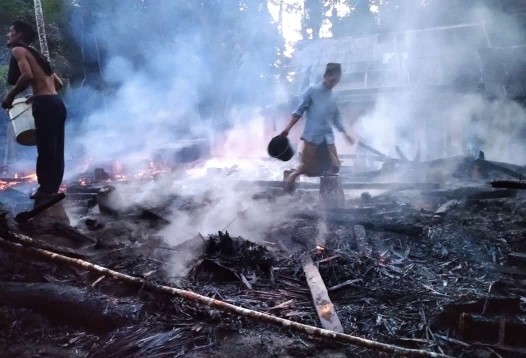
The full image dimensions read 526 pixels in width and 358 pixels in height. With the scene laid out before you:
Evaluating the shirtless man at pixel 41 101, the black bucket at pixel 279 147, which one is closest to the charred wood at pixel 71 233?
the shirtless man at pixel 41 101

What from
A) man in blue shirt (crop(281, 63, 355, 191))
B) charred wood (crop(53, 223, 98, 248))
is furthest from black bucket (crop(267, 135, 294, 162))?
charred wood (crop(53, 223, 98, 248))

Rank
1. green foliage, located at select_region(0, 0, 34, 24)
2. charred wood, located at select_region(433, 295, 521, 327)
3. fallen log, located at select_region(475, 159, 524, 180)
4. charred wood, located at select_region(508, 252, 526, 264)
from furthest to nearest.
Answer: green foliage, located at select_region(0, 0, 34, 24)
fallen log, located at select_region(475, 159, 524, 180)
charred wood, located at select_region(508, 252, 526, 264)
charred wood, located at select_region(433, 295, 521, 327)

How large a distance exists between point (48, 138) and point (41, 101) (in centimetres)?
54

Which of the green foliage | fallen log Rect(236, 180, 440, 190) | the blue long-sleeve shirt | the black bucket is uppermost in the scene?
the green foliage

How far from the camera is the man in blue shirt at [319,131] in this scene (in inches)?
276

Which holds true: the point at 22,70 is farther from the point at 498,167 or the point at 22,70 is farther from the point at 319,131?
the point at 498,167

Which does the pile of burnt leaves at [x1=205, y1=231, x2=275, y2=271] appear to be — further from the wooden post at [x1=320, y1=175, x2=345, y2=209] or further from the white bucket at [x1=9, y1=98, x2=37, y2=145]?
the white bucket at [x1=9, y1=98, x2=37, y2=145]

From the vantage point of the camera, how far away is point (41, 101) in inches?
213

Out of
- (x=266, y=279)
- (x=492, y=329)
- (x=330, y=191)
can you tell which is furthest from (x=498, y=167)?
(x=266, y=279)

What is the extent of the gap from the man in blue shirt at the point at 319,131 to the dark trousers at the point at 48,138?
4.01m

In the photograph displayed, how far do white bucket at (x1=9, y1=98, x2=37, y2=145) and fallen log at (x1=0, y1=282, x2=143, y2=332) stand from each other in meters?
3.24

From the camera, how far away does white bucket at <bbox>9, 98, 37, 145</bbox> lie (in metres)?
5.45

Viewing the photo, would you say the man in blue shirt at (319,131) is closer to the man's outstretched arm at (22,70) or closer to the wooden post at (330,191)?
the wooden post at (330,191)

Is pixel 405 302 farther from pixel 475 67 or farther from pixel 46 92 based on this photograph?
pixel 475 67
